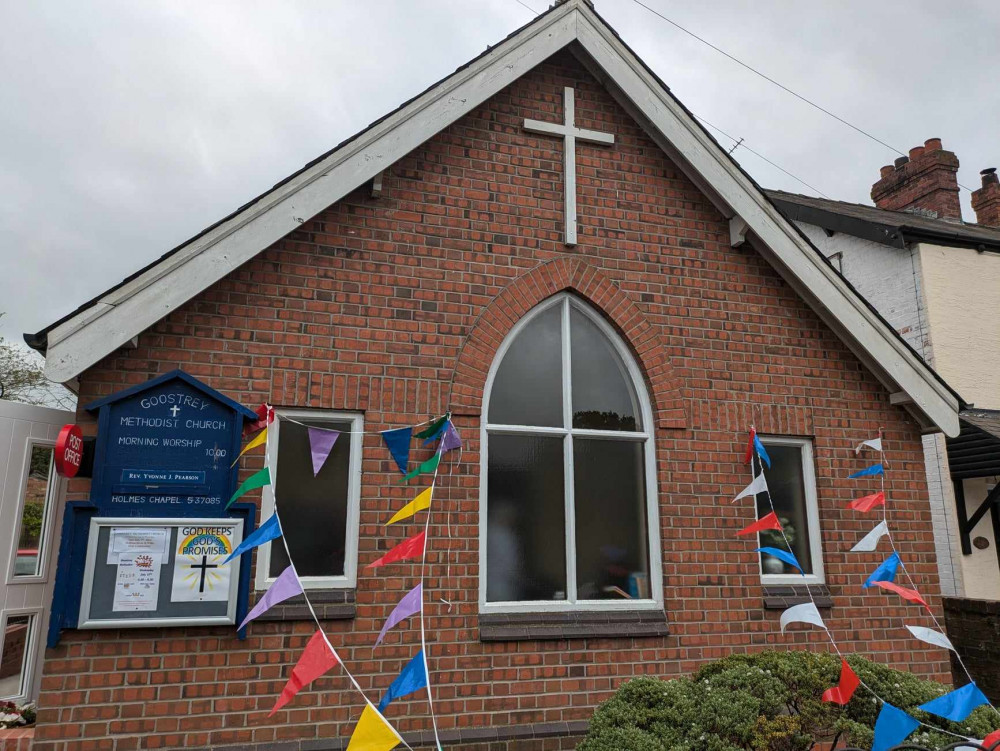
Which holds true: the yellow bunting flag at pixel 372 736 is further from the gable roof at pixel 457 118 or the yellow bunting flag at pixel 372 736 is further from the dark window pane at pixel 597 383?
the dark window pane at pixel 597 383

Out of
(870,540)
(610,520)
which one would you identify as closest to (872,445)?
(870,540)

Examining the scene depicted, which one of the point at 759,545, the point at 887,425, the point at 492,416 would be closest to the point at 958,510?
the point at 887,425

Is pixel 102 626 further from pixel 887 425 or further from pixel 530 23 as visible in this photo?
pixel 887 425

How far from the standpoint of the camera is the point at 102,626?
4945mm

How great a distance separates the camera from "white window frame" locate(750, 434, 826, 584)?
6.68m

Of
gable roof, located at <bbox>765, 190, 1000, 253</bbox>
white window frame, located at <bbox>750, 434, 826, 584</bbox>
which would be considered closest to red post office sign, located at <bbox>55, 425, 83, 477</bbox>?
white window frame, located at <bbox>750, 434, 826, 584</bbox>

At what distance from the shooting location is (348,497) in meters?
5.73

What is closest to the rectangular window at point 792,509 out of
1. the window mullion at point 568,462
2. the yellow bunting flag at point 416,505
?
the window mullion at point 568,462

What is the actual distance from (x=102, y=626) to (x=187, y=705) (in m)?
0.77

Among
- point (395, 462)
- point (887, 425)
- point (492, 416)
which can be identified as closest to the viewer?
point (395, 462)

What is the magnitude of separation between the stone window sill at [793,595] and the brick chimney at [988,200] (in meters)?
14.3

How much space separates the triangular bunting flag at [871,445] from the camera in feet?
22.7

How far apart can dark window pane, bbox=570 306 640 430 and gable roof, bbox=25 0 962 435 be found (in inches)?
67.2

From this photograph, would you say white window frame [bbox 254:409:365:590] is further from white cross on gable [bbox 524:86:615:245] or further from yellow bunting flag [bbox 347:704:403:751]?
white cross on gable [bbox 524:86:615:245]
